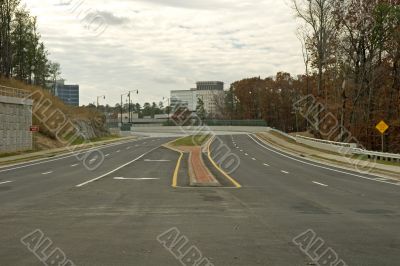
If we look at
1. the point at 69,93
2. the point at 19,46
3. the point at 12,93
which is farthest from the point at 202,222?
the point at 69,93

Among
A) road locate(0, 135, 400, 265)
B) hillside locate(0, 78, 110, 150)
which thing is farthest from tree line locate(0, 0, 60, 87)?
road locate(0, 135, 400, 265)

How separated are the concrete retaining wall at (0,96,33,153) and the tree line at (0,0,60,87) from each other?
22235 millimetres

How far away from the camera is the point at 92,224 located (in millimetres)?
11016

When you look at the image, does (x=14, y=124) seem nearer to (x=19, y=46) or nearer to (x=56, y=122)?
(x=56, y=122)

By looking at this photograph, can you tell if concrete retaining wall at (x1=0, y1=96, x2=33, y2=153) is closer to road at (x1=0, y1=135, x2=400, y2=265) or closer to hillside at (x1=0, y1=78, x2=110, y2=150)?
hillside at (x1=0, y1=78, x2=110, y2=150)

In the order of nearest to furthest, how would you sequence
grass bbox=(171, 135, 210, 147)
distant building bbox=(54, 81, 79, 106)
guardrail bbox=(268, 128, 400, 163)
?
guardrail bbox=(268, 128, 400, 163) → grass bbox=(171, 135, 210, 147) → distant building bbox=(54, 81, 79, 106)

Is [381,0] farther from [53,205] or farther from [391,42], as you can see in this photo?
[53,205]

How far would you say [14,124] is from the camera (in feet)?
167

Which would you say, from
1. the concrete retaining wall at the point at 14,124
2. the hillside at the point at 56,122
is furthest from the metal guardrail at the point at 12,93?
the hillside at the point at 56,122

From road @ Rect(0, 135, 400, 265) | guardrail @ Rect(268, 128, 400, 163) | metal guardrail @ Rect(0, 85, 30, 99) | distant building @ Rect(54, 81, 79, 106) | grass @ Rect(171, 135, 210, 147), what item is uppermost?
distant building @ Rect(54, 81, 79, 106)

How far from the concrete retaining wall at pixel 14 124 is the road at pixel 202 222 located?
Answer: 2964cm

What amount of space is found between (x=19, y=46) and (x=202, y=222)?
78.5m

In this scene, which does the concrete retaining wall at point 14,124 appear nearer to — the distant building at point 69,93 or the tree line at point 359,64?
the tree line at point 359,64

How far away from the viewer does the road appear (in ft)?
26.8
